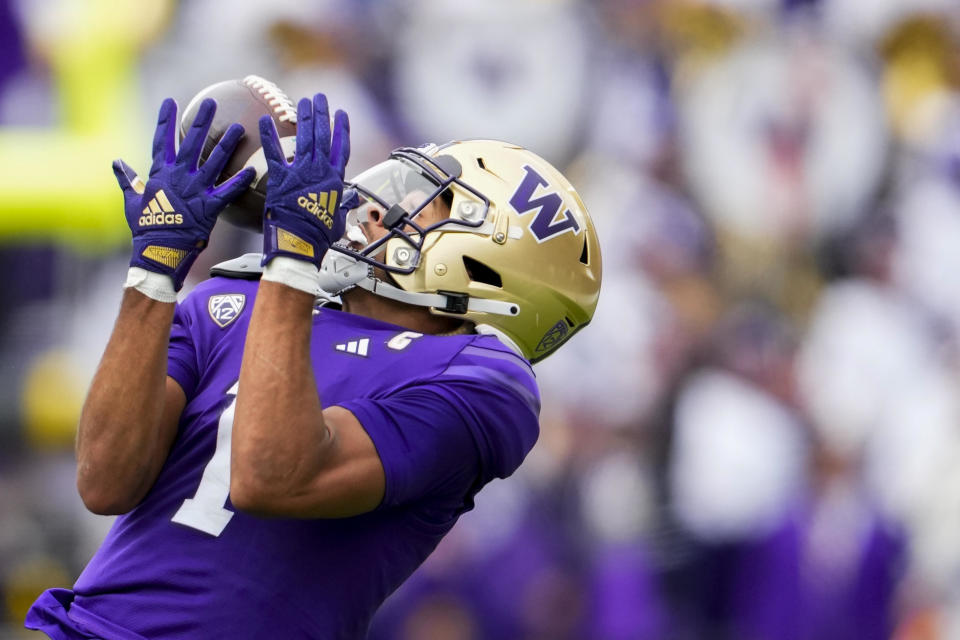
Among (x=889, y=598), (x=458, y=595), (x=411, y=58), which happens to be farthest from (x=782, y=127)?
(x=458, y=595)

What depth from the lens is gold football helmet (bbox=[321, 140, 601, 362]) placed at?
105 inches

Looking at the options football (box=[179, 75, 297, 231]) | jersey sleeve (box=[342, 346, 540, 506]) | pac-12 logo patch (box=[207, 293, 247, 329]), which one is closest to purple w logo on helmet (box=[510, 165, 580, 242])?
jersey sleeve (box=[342, 346, 540, 506])

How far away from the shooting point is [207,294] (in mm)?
2695

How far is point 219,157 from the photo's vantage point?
2355mm

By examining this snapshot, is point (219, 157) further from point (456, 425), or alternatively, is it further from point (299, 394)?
point (456, 425)

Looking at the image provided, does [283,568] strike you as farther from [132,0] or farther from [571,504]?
[132,0]

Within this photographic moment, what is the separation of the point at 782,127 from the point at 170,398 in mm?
5425

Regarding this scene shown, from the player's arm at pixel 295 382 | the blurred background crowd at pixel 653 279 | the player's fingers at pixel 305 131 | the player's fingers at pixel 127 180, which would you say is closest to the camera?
the player's arm at pixel 295 382

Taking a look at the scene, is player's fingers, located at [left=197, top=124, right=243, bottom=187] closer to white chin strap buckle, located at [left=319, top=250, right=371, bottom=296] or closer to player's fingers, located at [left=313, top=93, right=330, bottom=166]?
player's fingers, located at [left=313, top=93, right=330, bottom=166]

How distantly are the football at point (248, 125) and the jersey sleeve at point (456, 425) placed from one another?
1.69 feet

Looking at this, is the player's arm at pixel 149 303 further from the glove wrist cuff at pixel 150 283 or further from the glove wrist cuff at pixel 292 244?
the glove wrist cuff at pixel 292 244

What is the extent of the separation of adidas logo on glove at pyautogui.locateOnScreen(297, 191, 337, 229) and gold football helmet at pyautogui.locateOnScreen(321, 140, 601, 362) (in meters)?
0.30

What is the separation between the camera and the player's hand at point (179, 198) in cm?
234

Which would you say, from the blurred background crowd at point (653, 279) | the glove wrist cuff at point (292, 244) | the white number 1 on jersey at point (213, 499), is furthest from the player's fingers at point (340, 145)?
the blurred background crowd at point (653, 279)
